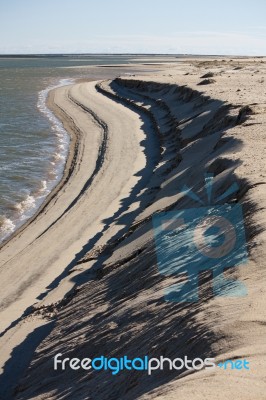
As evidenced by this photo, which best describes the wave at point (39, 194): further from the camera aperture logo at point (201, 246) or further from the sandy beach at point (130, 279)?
the camera aperture logo at point (201, 246)

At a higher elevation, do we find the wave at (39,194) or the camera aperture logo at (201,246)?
the camera aperture logo at (201,246)

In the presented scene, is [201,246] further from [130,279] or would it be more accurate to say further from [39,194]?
[39,194]

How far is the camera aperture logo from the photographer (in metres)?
7.90

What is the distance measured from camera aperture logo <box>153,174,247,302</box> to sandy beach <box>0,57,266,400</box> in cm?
17

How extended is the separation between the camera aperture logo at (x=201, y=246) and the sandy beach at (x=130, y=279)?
17cm

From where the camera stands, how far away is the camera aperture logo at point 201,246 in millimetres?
7898

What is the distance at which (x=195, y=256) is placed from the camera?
29.5 feet

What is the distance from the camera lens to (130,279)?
32.3 ft

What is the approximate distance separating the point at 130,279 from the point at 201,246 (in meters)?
1.62

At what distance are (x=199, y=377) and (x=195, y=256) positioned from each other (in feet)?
12.0

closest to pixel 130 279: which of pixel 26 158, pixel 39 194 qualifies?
pixel 39 194


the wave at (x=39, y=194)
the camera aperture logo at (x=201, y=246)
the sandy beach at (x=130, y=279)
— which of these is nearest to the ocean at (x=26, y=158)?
the wave at (x=39, y=194)

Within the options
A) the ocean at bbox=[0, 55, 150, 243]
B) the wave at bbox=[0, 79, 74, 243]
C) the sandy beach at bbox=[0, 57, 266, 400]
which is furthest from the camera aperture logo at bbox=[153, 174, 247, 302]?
the ocean at bbox=[0, 55, 150, 243]

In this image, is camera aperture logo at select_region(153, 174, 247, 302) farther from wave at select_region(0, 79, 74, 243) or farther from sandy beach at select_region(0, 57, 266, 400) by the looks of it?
wave at select_region(0, 79, 74, 243)
